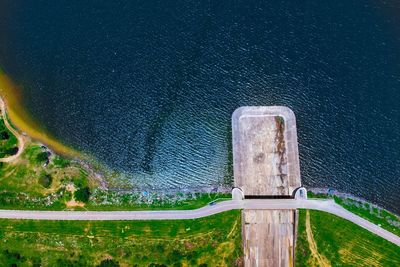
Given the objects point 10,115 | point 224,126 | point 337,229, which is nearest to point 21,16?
point 10,115

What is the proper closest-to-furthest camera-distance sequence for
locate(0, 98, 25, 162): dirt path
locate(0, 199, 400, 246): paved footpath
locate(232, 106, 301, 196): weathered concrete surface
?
locate(0, 199, 400, 246): paved footpath → locate(232, 106, 301, 196): weathered concrete surface → locate(0, 98, 25, 162): dirt path

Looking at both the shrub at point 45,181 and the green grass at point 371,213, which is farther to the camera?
the shrub at point 45,181

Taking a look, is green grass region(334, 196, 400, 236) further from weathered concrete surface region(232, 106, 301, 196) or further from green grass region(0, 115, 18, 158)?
green grass region(0, 115, 18, 158)

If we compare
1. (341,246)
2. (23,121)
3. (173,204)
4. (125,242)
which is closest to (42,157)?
(23,121)

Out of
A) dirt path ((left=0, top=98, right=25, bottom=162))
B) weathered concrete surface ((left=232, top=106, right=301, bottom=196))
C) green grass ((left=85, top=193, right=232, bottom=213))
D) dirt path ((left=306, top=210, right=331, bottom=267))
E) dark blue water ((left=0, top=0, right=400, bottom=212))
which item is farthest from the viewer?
dark blue water ((left=0, top=0, right=400, bottom=212))

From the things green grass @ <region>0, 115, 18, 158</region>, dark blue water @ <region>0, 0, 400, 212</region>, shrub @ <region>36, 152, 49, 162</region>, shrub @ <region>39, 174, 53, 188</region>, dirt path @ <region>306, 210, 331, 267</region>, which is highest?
dark blue water @ <region>0, 0, 400, 212</region>

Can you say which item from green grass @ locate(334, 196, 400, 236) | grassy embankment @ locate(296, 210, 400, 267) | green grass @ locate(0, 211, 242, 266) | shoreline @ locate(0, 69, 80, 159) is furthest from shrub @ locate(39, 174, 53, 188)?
green grass @ locate(334, 196, 400, 236)

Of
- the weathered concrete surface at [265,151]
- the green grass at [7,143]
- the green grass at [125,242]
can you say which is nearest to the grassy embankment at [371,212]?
the weathered concrete surface at [265,151]

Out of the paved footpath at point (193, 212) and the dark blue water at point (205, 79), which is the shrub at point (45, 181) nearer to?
the paved footpath at point (193, 212)
